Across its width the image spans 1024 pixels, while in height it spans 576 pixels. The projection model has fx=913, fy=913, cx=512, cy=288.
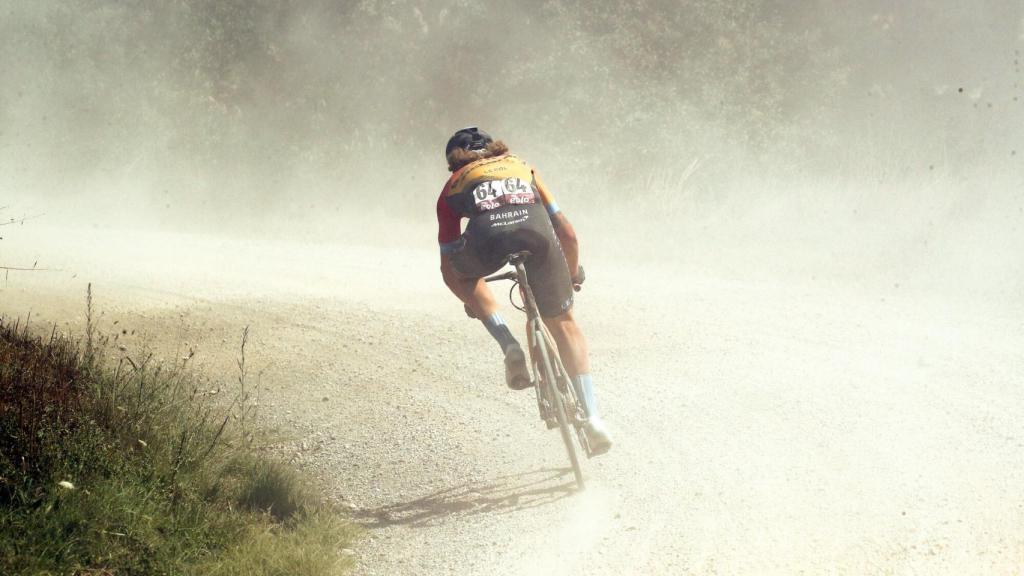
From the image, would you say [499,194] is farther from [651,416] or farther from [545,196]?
[651,416]

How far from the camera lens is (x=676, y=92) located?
17.7 m

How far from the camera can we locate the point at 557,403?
5.24m

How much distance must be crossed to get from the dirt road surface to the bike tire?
154mm

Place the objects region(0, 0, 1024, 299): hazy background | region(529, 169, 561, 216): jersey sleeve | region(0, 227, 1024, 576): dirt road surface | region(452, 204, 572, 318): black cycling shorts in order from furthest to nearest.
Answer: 1. region(0, 0, 1024, 299): hazy background
2. region(529, 169, 561, 216): jersey sleeve
3. region(452, 204, 572, 318): black cycling shorts
4. region(0, 227, 1024, 576): dirt road surface

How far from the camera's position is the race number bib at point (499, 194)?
16.7 ft

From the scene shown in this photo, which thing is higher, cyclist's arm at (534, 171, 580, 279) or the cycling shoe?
cyclist's arm at (534, 171, 580, 279)

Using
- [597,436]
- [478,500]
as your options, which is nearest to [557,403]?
[597,436]

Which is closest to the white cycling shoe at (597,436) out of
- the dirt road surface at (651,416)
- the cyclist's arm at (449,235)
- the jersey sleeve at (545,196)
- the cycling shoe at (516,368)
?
the dirt road surface at (651,416)

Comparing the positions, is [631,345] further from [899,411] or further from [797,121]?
[797,121]

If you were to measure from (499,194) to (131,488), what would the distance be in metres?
2.40

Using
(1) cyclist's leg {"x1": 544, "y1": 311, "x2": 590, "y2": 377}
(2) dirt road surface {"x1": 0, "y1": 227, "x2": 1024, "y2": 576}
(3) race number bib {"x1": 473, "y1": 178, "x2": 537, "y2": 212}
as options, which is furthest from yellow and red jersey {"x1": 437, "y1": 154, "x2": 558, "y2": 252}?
(2) dirt road surface {"x1": 0, "y1": 227, "x2": 1024, "y2": 576}

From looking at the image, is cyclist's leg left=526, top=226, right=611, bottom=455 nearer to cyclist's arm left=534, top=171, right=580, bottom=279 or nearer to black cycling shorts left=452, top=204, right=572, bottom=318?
black cycling shorts left=452, top=204, right=572, bottom=318

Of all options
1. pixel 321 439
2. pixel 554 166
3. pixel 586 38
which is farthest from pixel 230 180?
pixel 321 439

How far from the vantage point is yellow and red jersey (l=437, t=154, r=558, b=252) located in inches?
201
